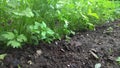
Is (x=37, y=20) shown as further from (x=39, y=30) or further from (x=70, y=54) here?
(x=70, y=54)

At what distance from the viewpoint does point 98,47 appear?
2.64 meters

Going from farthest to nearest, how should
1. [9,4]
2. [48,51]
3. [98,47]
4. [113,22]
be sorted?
[113,22]
[98,47]
[48,51]
[9,4]

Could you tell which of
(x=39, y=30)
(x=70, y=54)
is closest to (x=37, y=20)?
(x=39, y=30)

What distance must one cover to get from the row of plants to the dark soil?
0.08m

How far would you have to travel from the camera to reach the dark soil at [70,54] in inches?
85.7

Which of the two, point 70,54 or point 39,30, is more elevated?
point 39,30

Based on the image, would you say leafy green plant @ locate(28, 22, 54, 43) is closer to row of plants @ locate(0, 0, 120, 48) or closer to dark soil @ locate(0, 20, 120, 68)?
row of plants @ locate(0, 0, 120, 48)

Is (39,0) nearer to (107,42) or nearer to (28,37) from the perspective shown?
(28,37)

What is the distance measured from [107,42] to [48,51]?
0.77 meters

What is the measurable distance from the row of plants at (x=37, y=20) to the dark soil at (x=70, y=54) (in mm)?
83

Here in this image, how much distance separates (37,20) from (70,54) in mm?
460

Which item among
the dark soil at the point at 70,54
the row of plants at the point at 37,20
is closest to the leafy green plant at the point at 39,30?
Result: the row of plants at the point at 37,20

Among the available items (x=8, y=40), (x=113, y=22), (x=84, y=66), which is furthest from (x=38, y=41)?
(x=113, y=22)

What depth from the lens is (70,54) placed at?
2418 mm
